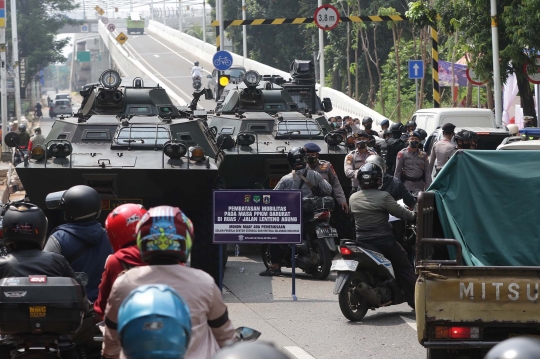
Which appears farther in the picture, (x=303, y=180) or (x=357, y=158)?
(x=357, y=158)

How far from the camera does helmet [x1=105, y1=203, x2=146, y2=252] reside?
5.57 metres

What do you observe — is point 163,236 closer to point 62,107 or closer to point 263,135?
point 263,135

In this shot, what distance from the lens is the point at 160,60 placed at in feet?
236

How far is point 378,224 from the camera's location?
33.3ft

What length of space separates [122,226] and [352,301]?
5.01 meters

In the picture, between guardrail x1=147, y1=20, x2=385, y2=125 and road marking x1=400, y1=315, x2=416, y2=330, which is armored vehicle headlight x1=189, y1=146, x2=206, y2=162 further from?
guardrail x1=147, y1=20, x2=385, y2=125

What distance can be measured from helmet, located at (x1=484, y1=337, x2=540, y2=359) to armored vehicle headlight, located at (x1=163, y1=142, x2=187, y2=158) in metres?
9.46

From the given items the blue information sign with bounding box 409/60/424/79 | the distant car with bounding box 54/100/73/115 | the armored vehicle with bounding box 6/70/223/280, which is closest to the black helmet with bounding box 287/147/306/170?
the armored vehicle with bounding box 6/70/223/280

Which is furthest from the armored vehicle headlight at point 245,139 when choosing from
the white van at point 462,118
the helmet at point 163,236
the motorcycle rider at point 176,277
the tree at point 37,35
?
the tree at point 37,35

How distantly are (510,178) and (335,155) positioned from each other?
311 inches

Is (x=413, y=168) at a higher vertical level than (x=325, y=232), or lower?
higher

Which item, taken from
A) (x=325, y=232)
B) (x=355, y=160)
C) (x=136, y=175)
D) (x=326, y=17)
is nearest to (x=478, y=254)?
(x=325, y=232)

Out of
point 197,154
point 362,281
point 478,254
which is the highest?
point 197,154

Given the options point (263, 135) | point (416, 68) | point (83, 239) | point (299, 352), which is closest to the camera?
point (83, 239)
